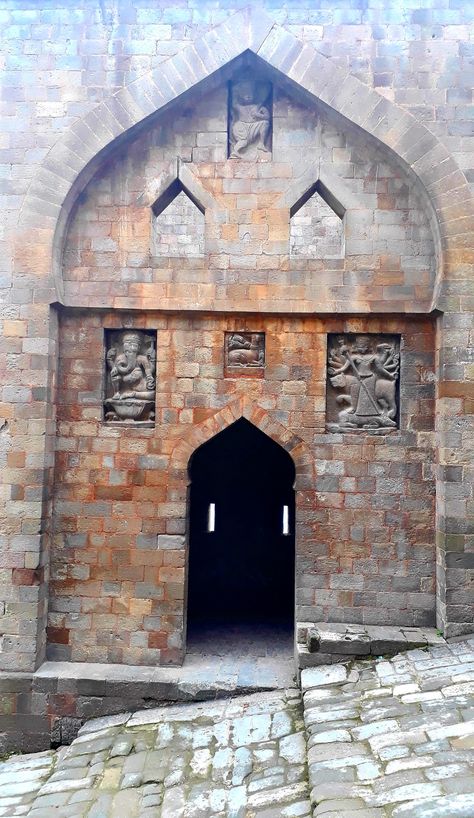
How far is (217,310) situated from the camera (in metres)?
6.84

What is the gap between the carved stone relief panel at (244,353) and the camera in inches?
273

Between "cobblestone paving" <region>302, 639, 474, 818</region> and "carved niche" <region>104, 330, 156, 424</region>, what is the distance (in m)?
3.47

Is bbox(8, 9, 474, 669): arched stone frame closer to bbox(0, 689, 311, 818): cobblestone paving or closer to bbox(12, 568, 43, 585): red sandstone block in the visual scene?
bbox(12, 568, 43, 585): red sandstone block

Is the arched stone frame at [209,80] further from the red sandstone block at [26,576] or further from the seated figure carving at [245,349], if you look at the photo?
the seated figure carving at [245,349]

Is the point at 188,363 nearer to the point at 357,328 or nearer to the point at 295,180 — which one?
the point at 357,328

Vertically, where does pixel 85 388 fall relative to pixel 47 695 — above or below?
above

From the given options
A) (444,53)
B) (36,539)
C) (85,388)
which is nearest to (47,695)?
(36,539)

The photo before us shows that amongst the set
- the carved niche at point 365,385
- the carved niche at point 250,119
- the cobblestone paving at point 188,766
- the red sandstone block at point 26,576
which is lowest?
the cobblestone paving at point 188,766

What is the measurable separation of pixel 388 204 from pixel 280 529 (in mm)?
6027

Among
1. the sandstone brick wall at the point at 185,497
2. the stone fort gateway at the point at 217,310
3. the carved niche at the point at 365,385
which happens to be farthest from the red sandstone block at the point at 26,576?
the carved niche at the point at 365,385

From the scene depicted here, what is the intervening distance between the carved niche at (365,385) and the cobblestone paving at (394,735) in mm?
2566

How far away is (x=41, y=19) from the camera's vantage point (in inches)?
273

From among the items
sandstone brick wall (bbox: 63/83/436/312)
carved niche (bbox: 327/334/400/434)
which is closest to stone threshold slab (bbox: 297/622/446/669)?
carved niche (bbox: 327/334/400/434)

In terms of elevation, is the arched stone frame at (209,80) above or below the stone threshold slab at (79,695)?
above
